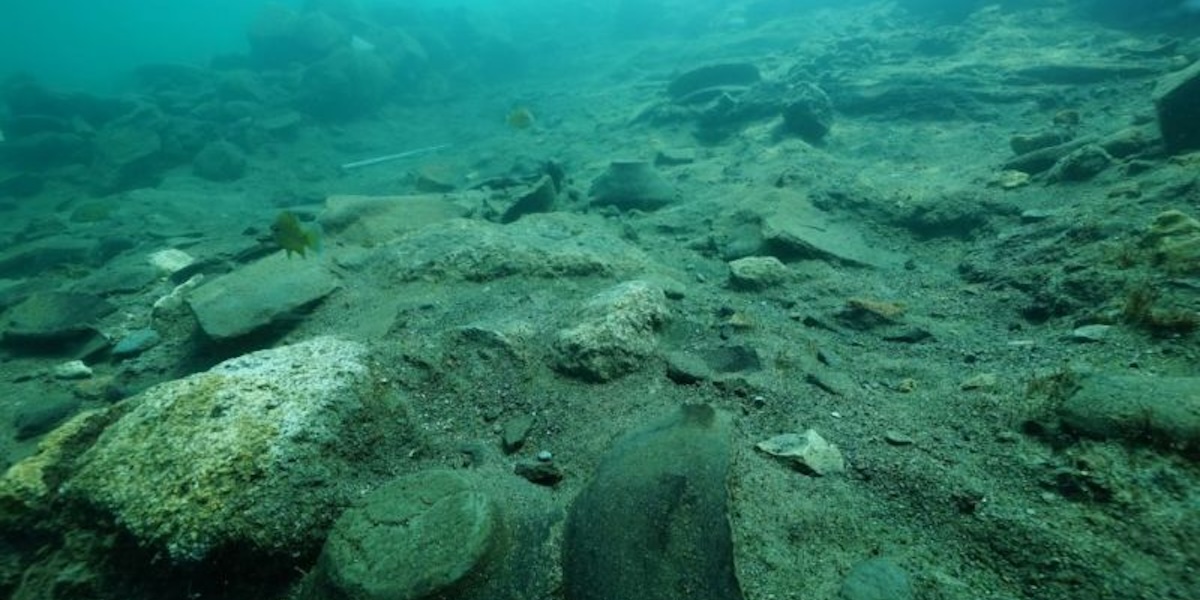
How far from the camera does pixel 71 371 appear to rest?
4898 mm

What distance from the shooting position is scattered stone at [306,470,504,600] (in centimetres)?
205

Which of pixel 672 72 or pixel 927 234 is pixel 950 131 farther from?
pixel 672 72

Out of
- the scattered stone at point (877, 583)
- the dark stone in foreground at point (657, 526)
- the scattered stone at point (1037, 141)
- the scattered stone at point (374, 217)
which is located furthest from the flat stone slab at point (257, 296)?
the scattered stone at point (1037, 141)

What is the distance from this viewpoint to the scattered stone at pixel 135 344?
16.3 feet

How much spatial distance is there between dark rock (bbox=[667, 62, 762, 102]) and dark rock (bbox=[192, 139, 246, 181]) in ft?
38.9

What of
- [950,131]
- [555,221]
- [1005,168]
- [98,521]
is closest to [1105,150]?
[1005,168]

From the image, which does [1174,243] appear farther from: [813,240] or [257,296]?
[257,296]

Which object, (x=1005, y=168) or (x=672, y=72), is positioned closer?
(x=1005, y=168)

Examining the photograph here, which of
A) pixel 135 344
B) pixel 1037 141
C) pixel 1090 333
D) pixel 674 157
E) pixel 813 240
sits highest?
pixel 1037 141

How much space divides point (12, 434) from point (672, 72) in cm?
1992

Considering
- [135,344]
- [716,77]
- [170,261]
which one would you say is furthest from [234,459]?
[716,77]

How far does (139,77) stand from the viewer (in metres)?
27.5

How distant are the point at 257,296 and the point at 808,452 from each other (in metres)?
4.29

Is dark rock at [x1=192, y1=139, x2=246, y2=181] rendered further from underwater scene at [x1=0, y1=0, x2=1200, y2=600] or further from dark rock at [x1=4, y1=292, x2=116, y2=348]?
dark rock at [x1=4, y1=292, x2=116, y2=348]
